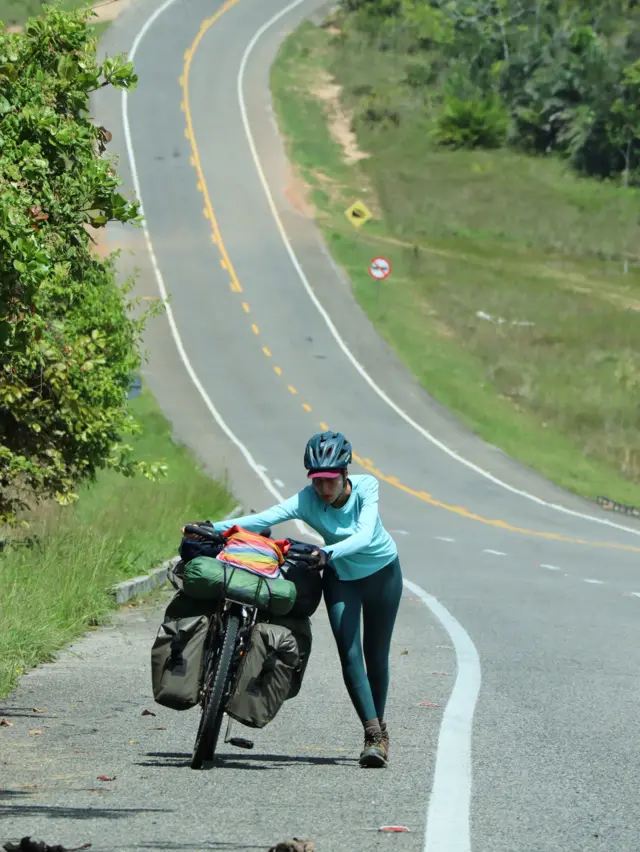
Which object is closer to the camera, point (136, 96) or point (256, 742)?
point (256, 742)

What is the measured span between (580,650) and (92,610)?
15.1ft

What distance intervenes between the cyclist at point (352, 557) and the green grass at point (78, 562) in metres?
3.12

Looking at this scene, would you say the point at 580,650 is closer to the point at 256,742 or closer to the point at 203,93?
the point at 256,742

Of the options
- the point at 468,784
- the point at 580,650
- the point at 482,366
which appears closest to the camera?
the point at 468,784

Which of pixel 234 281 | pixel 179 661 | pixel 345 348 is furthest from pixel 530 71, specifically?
pixel 179 661

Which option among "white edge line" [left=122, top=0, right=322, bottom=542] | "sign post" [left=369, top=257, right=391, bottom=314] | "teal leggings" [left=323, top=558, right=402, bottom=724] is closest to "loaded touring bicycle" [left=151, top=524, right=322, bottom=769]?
"teal leggings" [left=323, top=558, right=402, bottom=724]

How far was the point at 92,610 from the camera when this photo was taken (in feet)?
47.7

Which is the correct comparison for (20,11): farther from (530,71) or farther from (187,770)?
(187,770)

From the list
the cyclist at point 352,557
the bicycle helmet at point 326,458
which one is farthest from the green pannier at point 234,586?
the bicycle helmet at point 326,458

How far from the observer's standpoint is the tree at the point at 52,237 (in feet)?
29.9

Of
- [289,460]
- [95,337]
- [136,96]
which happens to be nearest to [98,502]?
[289,460]

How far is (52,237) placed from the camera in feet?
36.8

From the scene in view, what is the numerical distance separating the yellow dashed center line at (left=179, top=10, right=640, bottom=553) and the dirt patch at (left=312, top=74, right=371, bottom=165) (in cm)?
685

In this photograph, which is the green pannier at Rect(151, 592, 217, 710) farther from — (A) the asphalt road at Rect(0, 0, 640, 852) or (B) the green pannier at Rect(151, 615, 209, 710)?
(A) the asphalt road at Rect(0, 0, 640, 852)
